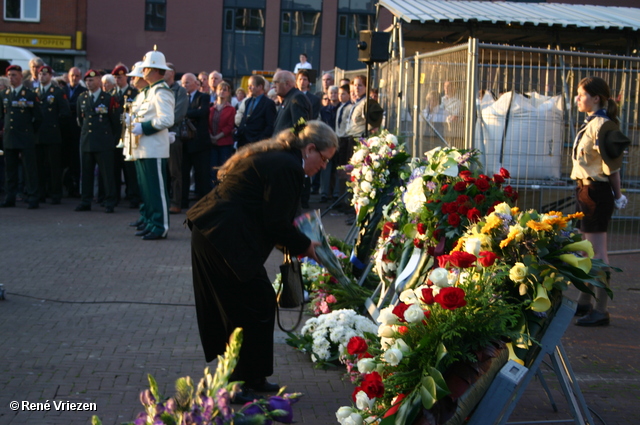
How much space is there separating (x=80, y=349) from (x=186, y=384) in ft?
13.2

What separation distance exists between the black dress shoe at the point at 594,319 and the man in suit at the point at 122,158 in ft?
27.3

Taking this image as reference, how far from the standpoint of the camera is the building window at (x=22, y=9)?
35375 mm

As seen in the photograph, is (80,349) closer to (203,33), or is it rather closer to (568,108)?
(568,108)

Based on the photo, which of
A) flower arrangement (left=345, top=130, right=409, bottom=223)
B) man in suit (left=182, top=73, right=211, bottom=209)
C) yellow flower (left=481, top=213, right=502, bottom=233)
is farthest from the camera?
man in suit (left=182, top=73, right=211, bottom=209)

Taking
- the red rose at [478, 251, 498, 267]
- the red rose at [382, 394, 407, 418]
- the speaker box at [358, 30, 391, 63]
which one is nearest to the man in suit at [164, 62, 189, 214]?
the speaker box at [358, 30, 391, 63]

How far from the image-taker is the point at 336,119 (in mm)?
14461

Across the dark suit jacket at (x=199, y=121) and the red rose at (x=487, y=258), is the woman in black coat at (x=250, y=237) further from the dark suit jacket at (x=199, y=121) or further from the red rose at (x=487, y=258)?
the dark suit jacket at (x=199, y=121)

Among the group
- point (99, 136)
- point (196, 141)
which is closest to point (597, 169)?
point (196, 141)

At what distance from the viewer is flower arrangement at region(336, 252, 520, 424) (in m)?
3.25

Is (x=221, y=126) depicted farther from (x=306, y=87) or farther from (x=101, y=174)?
(x=101, y=174)

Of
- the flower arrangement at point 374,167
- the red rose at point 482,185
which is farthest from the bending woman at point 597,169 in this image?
the red rose at point 482,185

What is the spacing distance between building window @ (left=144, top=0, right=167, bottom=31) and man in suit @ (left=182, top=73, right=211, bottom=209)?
77.6ft

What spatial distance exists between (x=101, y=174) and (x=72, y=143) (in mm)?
2130

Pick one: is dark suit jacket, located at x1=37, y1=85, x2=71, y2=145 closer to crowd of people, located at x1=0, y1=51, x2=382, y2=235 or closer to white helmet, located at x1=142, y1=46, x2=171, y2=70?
crowd of people, located at x1=0, y1=51, x2=382, y2=235
